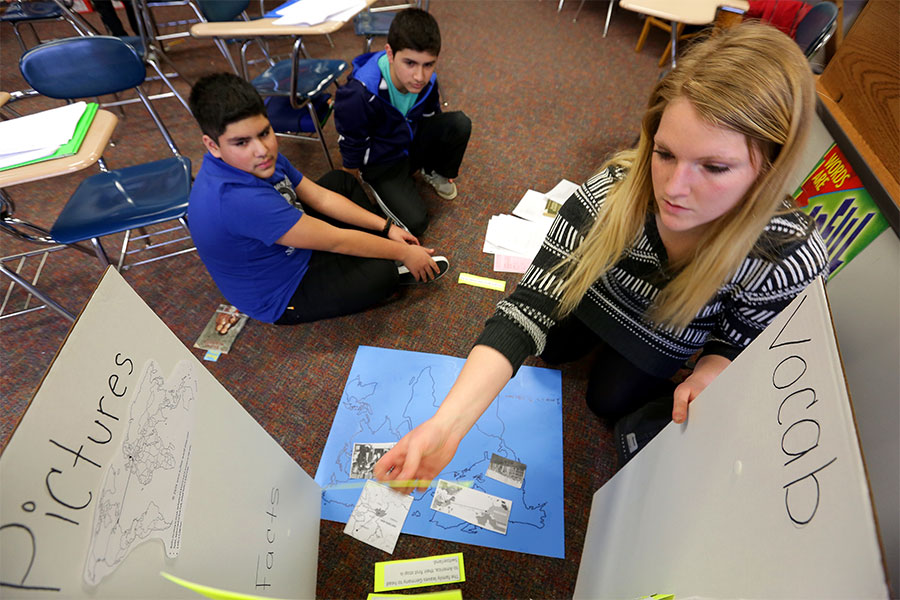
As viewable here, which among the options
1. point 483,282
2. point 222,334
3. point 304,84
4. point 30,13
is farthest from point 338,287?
point 30,13

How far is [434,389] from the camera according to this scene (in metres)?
A: 1.41

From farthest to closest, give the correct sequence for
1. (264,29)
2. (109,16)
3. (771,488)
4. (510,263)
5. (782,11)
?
(109,16) < (782,11) < (510,263) < (264,29) < (771,488)

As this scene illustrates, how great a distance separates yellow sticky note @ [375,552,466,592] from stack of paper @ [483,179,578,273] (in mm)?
1104

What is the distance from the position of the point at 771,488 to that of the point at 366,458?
3.39ft

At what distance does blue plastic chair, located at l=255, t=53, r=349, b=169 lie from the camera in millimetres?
1998

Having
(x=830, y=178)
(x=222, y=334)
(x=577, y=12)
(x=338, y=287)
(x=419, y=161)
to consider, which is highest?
(x=830, y=178)

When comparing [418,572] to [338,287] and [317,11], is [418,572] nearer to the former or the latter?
[338,287]

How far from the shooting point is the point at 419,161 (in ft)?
6.89

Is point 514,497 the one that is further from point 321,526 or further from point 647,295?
point 647,295

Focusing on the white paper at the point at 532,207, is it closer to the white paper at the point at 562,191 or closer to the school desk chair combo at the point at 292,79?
the white paper at the point at 562,191

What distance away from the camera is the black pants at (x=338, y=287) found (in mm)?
1562

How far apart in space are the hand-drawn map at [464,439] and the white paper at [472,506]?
1cm

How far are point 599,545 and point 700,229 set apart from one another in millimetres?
738

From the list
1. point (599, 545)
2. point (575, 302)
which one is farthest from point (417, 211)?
point (599, 545)
